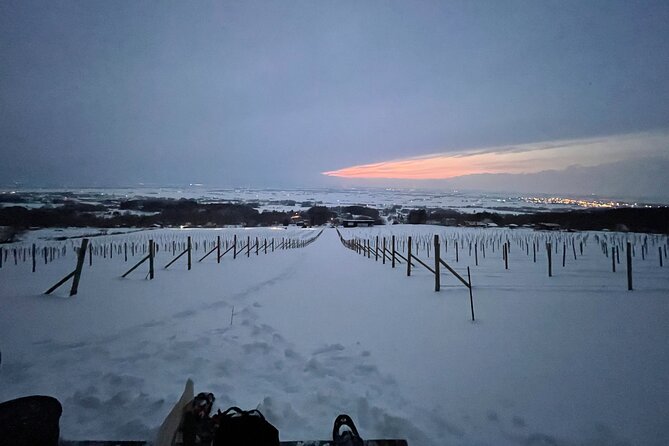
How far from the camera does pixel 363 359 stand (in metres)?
4.52

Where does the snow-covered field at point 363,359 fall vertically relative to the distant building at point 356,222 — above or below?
above

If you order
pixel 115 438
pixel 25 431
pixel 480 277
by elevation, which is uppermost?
pixel 25 431

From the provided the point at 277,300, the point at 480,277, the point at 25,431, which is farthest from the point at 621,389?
the point at 480,277

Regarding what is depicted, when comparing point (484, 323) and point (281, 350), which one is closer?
point (281, 350)

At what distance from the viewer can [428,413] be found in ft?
10.6

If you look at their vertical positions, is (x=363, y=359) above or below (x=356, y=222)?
above

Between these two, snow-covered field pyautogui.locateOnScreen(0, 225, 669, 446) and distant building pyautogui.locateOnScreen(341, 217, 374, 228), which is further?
distant building pyautogui.locateOnScreen(341, 217, 374, 228)

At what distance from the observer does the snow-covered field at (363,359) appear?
3.07 metres

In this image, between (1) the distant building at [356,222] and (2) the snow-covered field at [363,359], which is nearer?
(2) the snow-covered field at [363,359]

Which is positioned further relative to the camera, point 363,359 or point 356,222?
point 356,222

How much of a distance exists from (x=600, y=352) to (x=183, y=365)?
5.55 metres

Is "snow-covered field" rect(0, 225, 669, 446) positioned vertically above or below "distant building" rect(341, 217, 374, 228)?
above

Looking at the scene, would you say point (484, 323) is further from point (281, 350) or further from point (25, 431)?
point (25, 431)

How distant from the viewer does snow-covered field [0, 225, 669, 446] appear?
3.07 m
